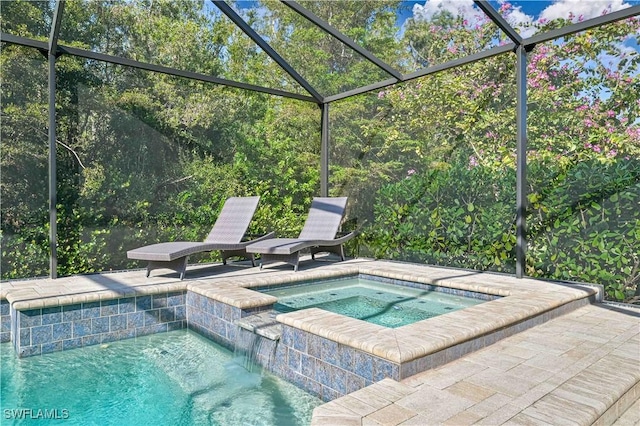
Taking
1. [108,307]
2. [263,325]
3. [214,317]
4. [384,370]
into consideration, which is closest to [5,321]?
[108,307]

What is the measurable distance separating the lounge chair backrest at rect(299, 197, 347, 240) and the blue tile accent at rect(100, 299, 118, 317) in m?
3.66

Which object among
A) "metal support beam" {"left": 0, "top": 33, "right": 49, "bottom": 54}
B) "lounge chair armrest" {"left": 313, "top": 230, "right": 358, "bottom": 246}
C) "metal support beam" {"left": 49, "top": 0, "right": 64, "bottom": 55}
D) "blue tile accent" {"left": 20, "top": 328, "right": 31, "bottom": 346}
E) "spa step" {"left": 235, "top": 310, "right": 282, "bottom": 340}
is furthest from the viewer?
"lounge chair armrest" {"left": 313, "top": 230, "right": 358, "bottom": 246}

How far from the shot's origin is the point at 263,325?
12.5ft

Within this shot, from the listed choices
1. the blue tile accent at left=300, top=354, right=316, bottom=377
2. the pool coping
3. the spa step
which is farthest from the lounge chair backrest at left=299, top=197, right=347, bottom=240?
the blue tile accent at left=300, top=354, right=316, bottom=377

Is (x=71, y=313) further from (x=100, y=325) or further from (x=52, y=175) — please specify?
(x=52, y=175)

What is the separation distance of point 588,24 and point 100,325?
6.16 m

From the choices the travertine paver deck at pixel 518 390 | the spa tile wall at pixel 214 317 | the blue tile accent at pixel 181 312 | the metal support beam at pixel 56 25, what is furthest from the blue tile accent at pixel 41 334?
the metal support beam at pixel 56 25

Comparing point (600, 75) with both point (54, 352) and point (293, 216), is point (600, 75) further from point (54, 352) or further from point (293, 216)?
point (54, 352)

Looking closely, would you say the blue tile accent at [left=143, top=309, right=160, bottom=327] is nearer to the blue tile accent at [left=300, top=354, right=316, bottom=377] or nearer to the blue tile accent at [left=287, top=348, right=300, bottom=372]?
the blue tile accent at [left=287, top=348, right=300, bottom=372]

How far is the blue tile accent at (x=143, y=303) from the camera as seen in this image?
15.4 feet

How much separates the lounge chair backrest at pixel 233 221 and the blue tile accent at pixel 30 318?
2.82 m

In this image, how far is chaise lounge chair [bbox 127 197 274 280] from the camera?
18.0 ft

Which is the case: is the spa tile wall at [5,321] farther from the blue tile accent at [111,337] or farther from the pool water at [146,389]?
the blue tile accent at [111,337]

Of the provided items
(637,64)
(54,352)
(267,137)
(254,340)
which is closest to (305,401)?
(254,340)
